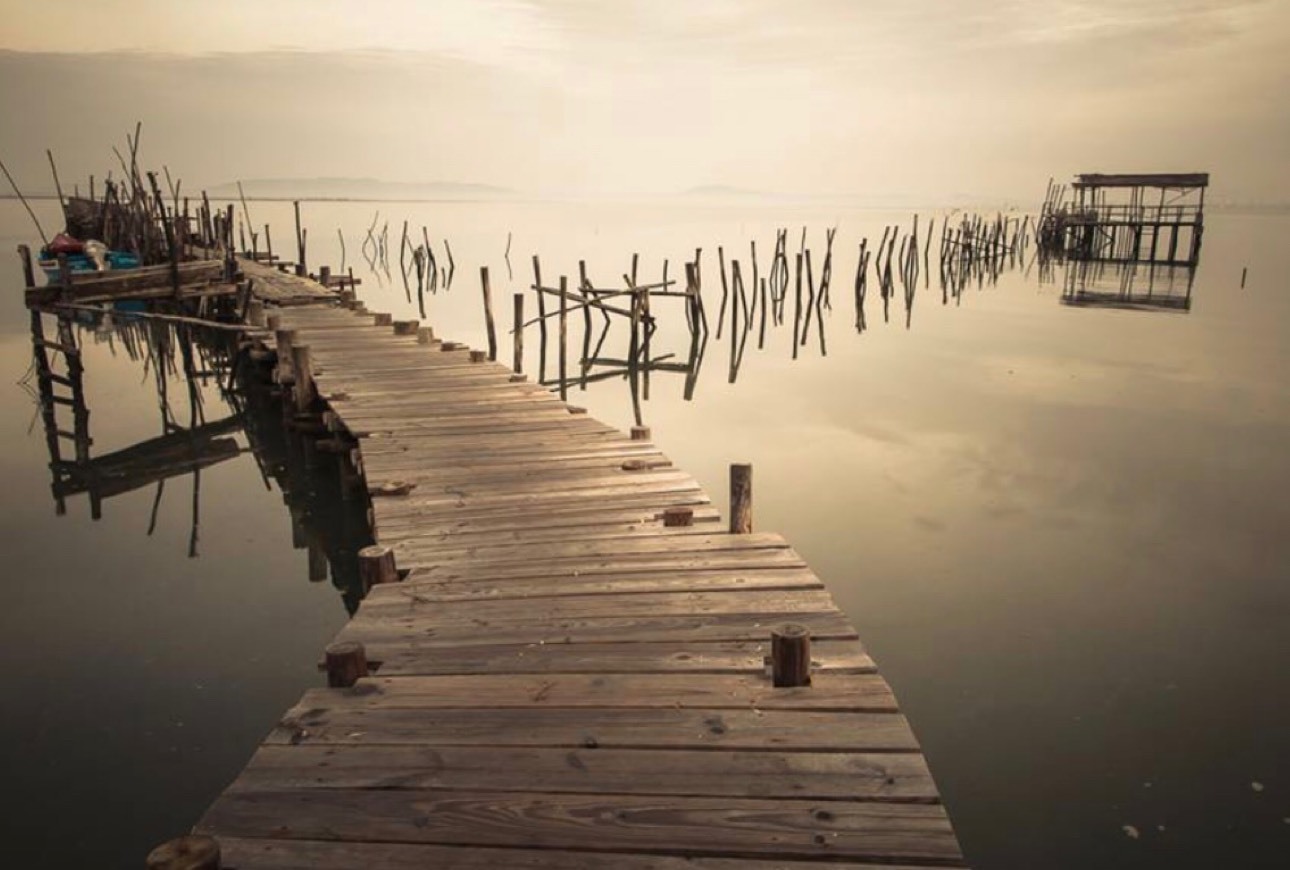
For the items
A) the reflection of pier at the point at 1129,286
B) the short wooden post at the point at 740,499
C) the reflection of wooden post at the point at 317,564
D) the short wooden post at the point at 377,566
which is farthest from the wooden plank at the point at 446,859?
the reflection of pier at the point at 1129,286

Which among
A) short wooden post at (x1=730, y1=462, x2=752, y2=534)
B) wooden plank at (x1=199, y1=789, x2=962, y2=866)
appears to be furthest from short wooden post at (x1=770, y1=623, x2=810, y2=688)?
short wooden post at (x1=730, y1=462, x2=752, y2=534)

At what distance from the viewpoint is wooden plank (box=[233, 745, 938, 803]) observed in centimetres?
341

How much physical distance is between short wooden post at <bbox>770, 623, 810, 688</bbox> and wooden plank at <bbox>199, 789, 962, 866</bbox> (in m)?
0.79

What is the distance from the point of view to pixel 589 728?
12.6ft

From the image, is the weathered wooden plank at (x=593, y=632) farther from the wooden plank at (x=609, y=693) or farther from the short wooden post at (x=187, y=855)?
the short wooden post at (x=187, y=855)

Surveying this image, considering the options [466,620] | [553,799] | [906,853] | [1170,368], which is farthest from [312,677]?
[1170,368]

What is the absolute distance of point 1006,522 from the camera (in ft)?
36.2

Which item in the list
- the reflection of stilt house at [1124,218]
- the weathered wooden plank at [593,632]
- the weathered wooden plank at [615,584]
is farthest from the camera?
the reflection of stilt house at [1124,218]

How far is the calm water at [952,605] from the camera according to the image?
5.77m

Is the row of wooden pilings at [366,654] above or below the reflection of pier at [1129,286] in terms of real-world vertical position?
above

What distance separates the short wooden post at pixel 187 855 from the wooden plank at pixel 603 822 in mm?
355

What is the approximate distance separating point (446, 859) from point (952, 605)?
676 cm

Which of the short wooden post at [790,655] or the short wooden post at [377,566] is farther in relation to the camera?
the short wooden post at [377,566]

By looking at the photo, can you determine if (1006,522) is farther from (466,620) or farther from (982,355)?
(982,355)
